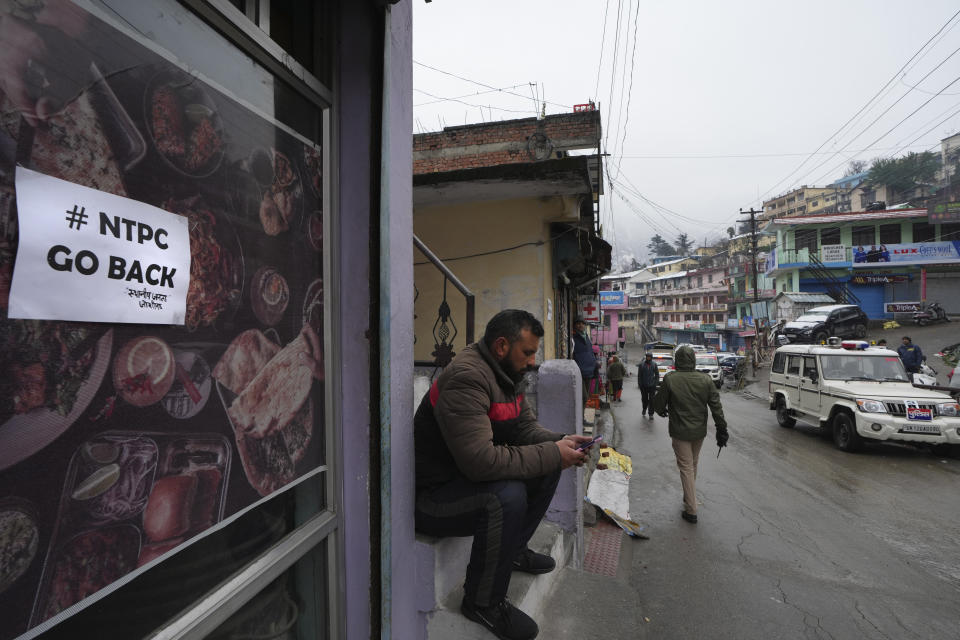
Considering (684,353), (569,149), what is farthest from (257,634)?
(569,149)

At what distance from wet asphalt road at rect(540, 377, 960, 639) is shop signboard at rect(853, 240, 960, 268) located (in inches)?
1246

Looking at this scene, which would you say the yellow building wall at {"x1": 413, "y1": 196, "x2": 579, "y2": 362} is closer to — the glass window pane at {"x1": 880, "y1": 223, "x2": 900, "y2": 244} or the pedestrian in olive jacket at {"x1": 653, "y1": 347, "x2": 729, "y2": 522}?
the pedestrian in olive jacket at {"x1": 653, "y1": 347, "x2": 729, "y2": 522}

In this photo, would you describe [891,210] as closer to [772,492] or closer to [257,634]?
[772,492]

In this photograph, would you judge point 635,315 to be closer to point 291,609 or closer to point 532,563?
point 532,563

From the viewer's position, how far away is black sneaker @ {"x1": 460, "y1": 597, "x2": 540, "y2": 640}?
2094mm

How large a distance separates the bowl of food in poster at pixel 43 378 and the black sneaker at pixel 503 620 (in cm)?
185

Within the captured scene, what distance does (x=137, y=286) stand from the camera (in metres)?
1.12

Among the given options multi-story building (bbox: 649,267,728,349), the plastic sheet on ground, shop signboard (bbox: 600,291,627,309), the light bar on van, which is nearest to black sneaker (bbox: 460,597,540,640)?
the plastic sheet on ground

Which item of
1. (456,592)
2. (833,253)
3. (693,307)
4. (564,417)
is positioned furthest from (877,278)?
(456,592)

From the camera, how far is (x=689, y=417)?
5.43 meters

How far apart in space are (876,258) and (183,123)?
42.2m

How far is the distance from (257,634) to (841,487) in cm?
796

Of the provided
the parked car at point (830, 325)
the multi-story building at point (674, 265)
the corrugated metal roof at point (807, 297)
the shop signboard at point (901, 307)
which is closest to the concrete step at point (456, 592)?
the parked car at point (830, 325)

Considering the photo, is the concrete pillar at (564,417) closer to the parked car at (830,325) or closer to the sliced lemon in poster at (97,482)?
the sliced lemon in poster at (97,482)
